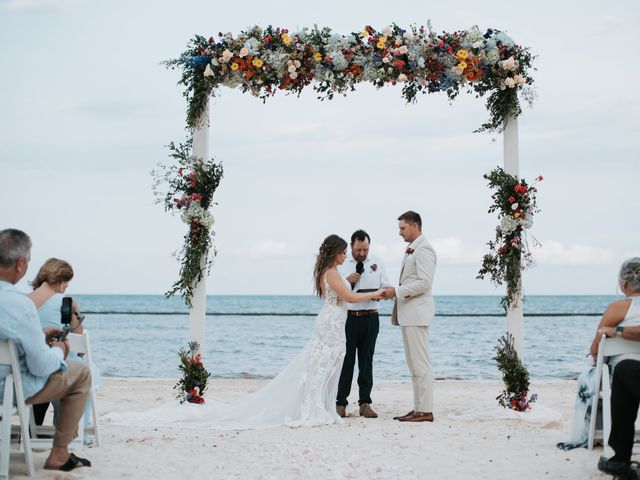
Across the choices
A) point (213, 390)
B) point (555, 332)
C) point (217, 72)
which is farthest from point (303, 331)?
point (217, 72)

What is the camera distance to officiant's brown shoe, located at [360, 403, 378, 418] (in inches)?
302

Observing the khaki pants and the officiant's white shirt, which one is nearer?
the khaki pants

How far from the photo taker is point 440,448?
20.0 feet

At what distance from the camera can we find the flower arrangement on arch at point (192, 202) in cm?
788

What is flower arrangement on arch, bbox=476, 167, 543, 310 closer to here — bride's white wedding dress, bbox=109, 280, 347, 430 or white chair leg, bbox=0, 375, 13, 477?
bride's white wedding dress, bbox=109, 280, 347, 430

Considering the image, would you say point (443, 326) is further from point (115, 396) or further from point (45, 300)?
point (45, 300)

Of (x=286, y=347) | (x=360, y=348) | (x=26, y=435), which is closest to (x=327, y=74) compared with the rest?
Result: (x=360, y=348)

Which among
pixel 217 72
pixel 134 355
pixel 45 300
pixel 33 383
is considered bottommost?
pixel 134 355

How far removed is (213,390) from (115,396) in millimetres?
1392

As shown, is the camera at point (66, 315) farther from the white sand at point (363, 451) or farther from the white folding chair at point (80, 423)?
the white sand at point (363, 451)

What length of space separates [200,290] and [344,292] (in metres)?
1.53

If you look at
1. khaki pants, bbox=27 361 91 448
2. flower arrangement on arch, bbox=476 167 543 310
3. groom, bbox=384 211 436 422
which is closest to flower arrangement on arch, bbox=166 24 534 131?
flower arrangement on arch, bbox=476 167 543 310

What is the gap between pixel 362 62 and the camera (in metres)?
7.92

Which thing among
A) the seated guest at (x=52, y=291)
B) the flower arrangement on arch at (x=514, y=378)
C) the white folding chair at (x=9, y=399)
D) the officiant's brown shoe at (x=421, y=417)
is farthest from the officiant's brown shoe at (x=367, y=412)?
the white folding chair at (x=9, y=399)
